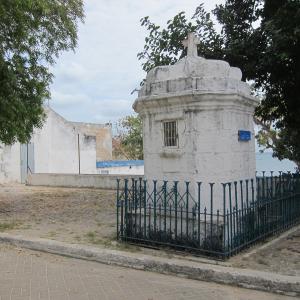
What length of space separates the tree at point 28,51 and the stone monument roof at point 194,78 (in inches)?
181

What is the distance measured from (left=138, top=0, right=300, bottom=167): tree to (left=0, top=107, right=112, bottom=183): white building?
57.3 ft

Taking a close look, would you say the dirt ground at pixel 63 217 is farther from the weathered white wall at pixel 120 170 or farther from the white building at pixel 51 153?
the weathered white wall at pixel 120 170

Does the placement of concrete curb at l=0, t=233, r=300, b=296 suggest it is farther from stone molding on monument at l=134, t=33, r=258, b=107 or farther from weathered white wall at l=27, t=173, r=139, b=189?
weathered white wall at l=27, t=173, r=139, b=189

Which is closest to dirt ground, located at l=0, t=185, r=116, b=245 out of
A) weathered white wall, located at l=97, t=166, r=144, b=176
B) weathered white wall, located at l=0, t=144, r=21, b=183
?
weathered white wall, located at l=0, t=144, r=21, b=183

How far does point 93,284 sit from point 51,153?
82.5ft

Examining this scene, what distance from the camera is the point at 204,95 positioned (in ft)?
23.6

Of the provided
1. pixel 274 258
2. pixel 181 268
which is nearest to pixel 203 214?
pixel 181 268

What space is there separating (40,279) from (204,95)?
148 inches

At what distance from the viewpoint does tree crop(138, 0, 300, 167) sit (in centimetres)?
1103

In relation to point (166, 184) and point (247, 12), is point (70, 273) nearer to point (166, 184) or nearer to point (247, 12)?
point (166, 184)

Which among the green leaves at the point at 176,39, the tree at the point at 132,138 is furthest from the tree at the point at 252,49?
the tree at the point at 132,138

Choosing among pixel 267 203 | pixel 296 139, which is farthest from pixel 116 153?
pixel 267 203

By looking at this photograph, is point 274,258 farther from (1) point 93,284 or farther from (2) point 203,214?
(1) point 93,284

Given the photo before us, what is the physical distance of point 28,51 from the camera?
40.5 feet
